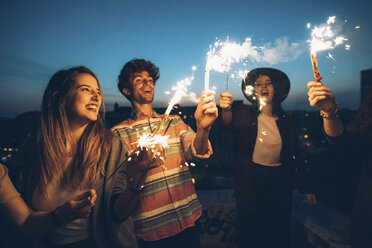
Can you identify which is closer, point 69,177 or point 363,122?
point 69,177

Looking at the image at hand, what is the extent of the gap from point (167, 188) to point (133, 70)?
201cm

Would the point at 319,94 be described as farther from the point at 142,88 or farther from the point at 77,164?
the point at 77,164

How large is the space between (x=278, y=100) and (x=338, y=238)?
2770 millimetres

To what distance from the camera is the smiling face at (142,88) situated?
264cm

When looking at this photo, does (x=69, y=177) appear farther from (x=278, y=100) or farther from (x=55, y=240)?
(x=278, y=100)

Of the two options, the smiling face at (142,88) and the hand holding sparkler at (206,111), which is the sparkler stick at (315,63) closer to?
the hand holding sparkler at (206,111)

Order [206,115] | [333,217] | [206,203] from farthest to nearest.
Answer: [206,203] < [333,217] < [206,115]

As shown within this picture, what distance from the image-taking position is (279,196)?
2.92m

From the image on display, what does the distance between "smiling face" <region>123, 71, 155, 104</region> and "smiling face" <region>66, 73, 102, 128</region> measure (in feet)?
2.38

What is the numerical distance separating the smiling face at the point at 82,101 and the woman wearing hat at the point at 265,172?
203 centimetres

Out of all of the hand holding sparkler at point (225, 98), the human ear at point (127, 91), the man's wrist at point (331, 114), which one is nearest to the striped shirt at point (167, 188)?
the human ear at point (127, 91)

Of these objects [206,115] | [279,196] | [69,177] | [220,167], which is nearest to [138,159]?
[69,177]

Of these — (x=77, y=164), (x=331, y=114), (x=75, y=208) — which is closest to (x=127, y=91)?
(x=77, y=164)

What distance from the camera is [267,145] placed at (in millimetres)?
2936
